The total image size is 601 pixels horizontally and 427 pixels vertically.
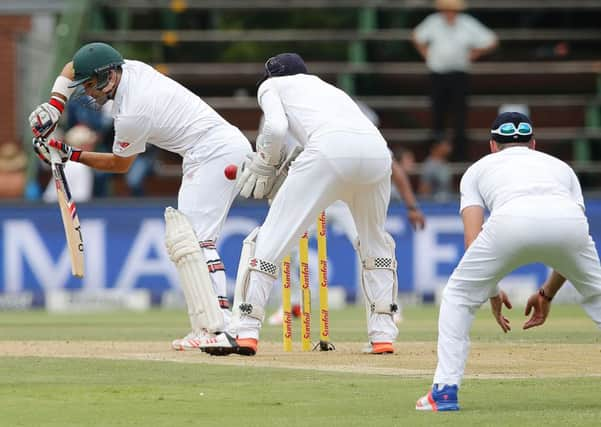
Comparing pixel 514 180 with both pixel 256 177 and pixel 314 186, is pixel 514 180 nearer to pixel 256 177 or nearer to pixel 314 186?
pixel 314 186

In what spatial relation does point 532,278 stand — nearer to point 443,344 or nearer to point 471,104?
point 471,104

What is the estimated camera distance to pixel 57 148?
979 cm

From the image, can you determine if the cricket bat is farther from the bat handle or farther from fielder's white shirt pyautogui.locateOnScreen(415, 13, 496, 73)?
fielder's white shirt pyautogui.locateOnScreen(415, 13, 496, 73)

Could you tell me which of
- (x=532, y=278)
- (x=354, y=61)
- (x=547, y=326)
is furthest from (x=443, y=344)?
(x=354, y=61)

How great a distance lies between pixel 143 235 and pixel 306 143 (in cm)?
903

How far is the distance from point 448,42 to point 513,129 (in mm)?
12517

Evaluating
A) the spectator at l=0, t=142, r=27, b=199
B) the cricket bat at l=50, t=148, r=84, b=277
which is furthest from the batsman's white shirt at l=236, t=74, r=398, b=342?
the spectator at l=0, t=142, r=27, b=199

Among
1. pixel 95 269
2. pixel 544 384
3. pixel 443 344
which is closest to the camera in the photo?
pixel 443 344

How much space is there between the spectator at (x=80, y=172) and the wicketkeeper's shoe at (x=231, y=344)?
30.0 ft

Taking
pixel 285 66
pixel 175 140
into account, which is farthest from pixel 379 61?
pixel 285 66

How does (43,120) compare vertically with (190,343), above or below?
above

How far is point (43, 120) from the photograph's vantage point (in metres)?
9.80

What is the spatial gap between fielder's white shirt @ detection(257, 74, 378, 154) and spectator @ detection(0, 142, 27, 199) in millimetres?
12203

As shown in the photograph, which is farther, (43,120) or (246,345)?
(43,120)
